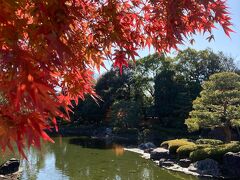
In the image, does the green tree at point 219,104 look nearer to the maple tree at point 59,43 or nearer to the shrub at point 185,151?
the shrub at point 185,151

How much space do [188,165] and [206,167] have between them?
5.08ft

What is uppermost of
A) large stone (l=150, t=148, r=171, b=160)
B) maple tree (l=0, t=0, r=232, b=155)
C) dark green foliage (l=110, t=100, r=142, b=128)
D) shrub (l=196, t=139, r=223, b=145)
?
dark green foliage (l=110, t=100, r=142, b=128)

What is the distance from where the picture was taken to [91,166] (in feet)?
57.9

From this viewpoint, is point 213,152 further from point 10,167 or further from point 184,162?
point 10,167

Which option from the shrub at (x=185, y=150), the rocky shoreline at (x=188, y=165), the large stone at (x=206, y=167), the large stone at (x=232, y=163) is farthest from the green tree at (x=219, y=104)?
the large stone at (x=232, y=163)

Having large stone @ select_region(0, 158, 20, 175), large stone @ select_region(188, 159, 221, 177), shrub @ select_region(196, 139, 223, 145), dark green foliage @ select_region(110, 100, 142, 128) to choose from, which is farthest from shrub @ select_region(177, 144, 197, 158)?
dark green foliage @ select_region(110, 100, 142, 128)

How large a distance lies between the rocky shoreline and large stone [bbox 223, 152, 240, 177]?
1.01 feet

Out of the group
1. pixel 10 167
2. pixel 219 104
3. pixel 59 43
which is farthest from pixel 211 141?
pixel 59 43

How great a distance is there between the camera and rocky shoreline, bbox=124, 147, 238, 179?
52.6 feet

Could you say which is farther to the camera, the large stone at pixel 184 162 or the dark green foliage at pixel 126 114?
the dark green foliage at pixel 126 114

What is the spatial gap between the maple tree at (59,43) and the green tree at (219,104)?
17711mm

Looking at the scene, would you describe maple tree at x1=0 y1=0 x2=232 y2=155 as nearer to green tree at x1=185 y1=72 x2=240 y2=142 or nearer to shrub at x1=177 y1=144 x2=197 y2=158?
shrub at x1=177 y1=144 x2=197 y2=158

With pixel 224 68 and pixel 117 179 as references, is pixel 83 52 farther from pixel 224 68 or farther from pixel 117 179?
pixel 224 68

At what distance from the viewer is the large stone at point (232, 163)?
15.6 meters
